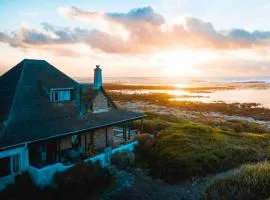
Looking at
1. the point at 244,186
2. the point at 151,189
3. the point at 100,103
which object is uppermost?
the point at 100,103

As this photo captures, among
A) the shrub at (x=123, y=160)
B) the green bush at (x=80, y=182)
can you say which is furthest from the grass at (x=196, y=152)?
the green bush at (x=80, y=182)

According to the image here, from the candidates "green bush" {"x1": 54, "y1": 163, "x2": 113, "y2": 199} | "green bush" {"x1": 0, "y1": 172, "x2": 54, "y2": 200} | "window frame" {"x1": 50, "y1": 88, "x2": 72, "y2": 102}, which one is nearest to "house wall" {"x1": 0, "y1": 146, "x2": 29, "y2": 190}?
"green bush" {"x1": 0, "y1": 172, "x2": 54, "y2": 200}

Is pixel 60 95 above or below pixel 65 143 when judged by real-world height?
above

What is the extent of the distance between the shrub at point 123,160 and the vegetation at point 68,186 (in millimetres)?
2668

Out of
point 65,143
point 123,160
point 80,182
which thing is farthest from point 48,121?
point 123,160

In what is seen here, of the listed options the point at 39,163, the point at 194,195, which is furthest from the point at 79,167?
the point at 194,195

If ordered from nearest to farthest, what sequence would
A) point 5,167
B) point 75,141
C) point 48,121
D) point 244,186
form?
point 244,186
point 5,167
point 48,121
point 75,141

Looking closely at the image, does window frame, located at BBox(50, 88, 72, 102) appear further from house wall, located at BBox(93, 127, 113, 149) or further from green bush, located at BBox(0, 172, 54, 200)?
green bush, located at BBox(0, 172, 54, 200)

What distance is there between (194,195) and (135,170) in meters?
5.15

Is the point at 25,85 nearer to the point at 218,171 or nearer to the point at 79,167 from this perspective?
the point at 79,167

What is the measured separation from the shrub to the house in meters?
0.55

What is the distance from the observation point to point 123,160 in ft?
61.2

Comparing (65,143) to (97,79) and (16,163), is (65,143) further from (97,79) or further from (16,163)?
(97,79)

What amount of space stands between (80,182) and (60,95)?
739 centimetres
